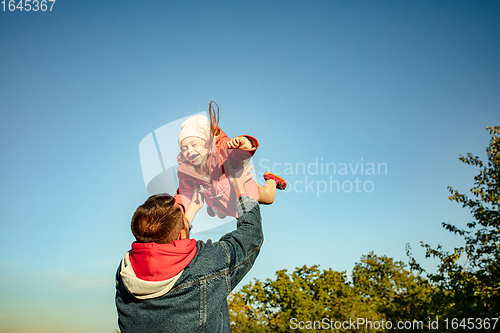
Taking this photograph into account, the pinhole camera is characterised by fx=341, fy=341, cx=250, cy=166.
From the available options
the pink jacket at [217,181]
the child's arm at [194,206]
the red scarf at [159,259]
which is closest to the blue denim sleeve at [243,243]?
the red scarf at [159,259]

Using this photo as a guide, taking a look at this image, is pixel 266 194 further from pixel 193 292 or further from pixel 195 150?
pixel 193 292

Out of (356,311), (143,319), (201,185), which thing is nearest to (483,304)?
(356,311)

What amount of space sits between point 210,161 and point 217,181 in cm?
20

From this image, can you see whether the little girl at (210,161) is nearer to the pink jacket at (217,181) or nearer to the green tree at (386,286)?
the pink jacket at (217,181)

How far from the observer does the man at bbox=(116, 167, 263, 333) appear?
1788 mm

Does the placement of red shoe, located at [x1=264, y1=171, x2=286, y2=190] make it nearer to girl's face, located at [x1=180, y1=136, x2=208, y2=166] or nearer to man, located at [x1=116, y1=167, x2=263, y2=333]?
girl's face, located at [x1=180, y1=136, x2=208, y2=166]

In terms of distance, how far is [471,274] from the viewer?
37.8 ft

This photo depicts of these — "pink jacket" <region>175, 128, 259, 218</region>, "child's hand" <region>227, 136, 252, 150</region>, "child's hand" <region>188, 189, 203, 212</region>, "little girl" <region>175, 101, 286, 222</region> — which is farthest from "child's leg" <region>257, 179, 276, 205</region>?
"child's hand" <region>188, 189, 203, 212</region>

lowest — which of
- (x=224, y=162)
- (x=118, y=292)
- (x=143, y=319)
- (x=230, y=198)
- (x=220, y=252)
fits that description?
(x=143, y=319)

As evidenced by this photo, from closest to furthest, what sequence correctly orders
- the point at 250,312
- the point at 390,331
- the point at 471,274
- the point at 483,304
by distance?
the point at 483,304 → the point at 471,274 → the point at 250,312 → the point at 390,331

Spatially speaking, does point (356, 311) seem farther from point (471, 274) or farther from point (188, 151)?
point (188, 151)

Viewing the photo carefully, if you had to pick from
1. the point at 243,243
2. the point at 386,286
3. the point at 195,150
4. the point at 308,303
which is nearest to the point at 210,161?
the point at 195,150

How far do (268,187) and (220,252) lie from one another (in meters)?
1.38

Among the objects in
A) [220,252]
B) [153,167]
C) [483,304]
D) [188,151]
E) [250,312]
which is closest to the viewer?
[220,252]
